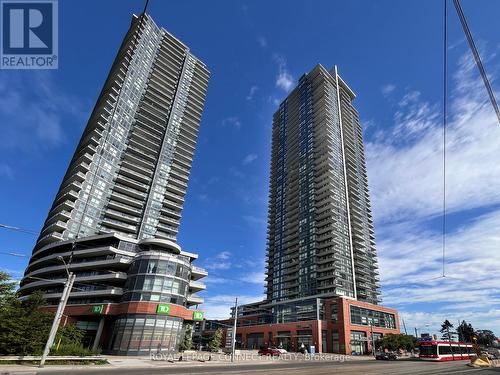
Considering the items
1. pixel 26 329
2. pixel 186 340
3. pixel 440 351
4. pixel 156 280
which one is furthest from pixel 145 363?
pixel 440 351

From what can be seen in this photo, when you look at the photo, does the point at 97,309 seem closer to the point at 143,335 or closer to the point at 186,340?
the point at 143,335

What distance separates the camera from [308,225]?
109250 millimetres

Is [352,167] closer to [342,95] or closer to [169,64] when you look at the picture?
[342,95]

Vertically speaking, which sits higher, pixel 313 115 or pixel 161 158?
pixel 313 115

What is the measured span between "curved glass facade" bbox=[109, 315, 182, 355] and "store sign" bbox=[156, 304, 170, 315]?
0.76m

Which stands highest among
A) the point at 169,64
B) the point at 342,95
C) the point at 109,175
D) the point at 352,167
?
the point at 342,95

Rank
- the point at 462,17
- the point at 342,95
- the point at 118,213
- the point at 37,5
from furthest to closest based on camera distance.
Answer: the point at 342,95 < the point at 118,213 < the point at 37,5 < the point at 462,17

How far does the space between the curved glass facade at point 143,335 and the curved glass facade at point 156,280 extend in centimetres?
316

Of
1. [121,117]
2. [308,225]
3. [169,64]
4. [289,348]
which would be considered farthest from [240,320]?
[169,64]

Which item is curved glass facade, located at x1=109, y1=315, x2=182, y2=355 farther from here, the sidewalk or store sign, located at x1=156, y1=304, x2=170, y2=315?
the sidewalk

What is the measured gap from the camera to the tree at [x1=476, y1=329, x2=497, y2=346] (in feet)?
488

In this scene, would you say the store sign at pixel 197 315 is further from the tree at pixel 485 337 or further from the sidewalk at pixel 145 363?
the tree at pixel 485 337

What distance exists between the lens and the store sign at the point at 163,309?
4784 cm

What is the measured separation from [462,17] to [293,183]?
394 feet
